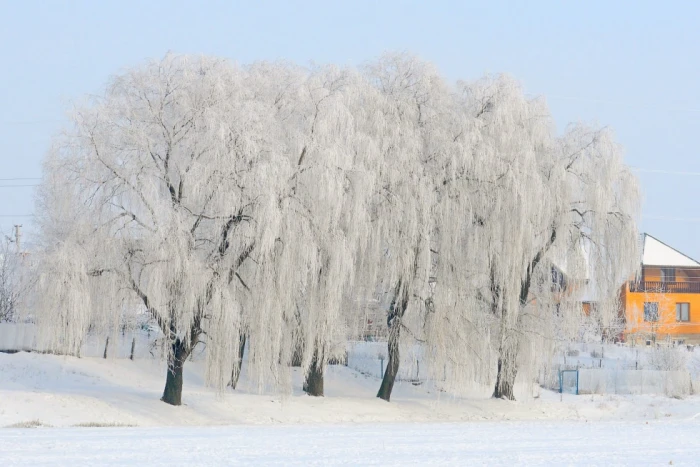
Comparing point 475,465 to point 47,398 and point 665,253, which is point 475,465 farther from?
point 665,253

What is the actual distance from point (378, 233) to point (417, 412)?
5883 millimetres

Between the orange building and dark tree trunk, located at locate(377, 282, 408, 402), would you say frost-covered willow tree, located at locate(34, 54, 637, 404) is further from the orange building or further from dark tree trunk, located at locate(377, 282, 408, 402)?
the orange building

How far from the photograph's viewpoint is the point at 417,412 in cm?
2714

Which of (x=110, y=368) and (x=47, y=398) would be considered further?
(x=110, y=368)

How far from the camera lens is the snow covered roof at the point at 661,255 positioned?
58.4 metres

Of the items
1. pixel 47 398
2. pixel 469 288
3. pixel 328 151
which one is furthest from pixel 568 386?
pixel 47 398

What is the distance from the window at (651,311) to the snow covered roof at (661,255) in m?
3.80

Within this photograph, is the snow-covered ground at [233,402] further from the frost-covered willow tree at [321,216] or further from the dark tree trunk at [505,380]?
the frost-covered willow tree at [321,216]

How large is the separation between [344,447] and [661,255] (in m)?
48.3

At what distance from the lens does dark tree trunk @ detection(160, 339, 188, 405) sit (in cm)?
2322

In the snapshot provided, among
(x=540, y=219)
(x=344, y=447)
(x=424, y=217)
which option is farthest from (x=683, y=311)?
(x=344, y=447)

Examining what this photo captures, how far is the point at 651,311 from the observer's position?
5356cm

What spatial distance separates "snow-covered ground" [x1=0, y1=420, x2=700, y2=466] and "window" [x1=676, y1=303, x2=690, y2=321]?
39690mm

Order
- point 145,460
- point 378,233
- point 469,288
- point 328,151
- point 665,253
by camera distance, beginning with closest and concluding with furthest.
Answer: point 145,460 → point 328,151 → point 378,233 → point 469,288 → point 665,253
